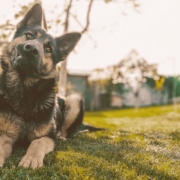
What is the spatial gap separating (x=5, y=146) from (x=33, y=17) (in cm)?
201

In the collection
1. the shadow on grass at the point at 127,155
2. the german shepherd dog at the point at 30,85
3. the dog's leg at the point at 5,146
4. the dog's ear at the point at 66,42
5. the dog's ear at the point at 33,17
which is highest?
the dog's ear at the point at 33,17

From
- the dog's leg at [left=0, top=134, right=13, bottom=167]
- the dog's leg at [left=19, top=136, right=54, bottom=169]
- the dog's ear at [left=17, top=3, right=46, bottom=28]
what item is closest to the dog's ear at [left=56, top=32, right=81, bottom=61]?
the dog's ear at [left=17, top=3, right=46, bottom=28]

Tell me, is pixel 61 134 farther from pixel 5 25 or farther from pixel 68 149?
pixel 5 25

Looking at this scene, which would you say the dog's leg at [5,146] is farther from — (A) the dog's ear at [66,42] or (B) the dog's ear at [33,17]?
(B) the dog's ear at [33,17]

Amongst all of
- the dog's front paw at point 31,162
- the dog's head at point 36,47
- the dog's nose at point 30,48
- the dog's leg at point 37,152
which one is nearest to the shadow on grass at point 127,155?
the dog's leg at point 37,152

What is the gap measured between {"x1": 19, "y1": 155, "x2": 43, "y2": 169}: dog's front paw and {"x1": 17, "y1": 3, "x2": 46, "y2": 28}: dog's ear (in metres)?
2.14

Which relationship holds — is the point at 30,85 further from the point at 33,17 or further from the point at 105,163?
the point at 105,163

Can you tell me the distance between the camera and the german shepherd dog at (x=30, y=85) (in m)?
4.00

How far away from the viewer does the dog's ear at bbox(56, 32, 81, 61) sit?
15.6 ft

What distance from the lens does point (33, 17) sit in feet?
15.0

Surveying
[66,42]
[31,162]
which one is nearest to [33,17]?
[66,42]

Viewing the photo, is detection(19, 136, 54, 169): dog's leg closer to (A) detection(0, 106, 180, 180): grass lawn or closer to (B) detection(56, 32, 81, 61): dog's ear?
(A) detection(0, 106, 180, 180): grass lawn

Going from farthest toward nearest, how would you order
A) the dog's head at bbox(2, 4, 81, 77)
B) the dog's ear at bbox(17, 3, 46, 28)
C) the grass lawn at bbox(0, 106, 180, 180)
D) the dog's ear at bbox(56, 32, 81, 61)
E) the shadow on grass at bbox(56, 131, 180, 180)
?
the dog's ear at bbox(56, 32, 81, 61), the dog's ear at bbox(17, 3, 46, 28), the dog's head at bbox(2, 4, 81, 77), the shadow on grass at bbox(56, 131, 180, 180), the grass lawn at bbox(0, 106, 180, 180)

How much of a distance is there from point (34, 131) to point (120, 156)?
126 cm
